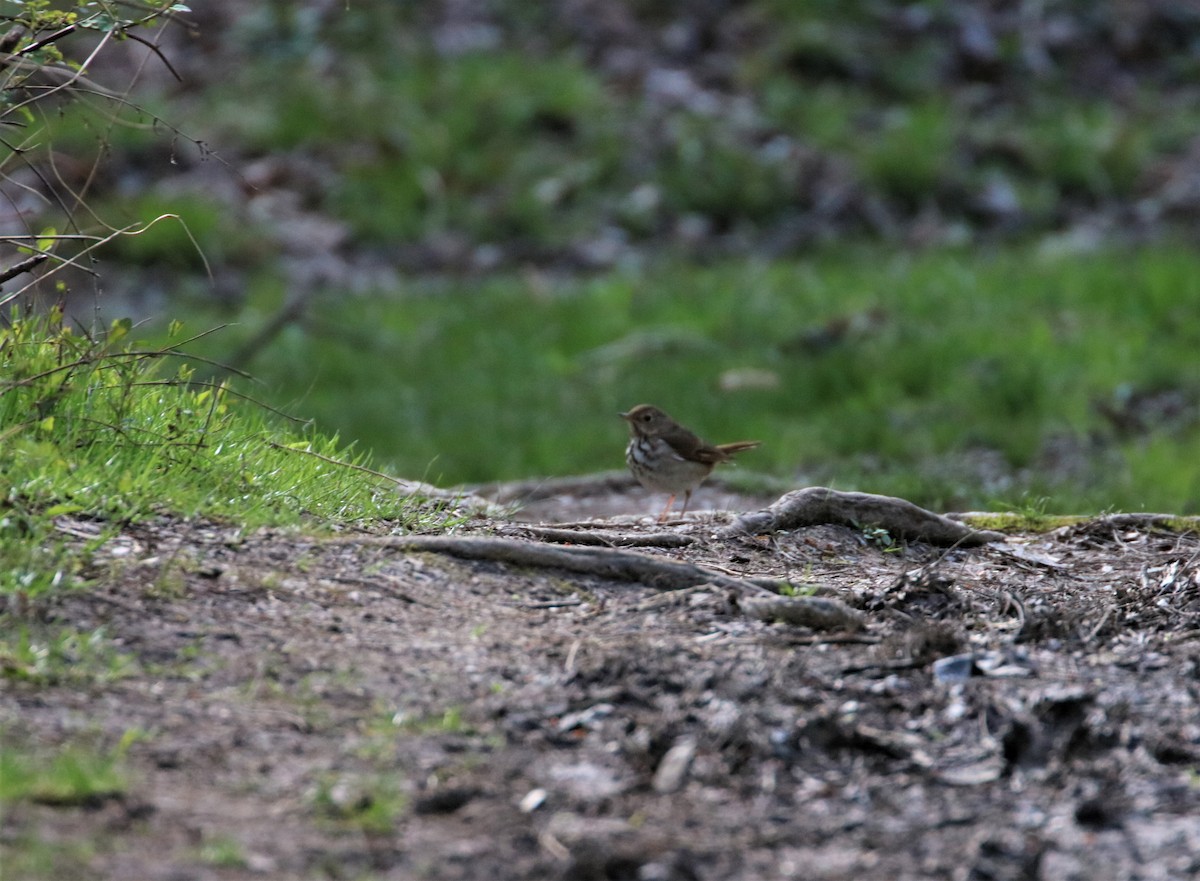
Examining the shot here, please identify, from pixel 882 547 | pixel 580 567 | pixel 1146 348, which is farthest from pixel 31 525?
pixel 1146 348

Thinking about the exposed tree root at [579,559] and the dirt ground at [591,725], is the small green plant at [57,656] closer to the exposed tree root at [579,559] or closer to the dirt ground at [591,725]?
the dirt ground at [591,725]

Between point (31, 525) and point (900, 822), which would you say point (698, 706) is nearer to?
point (900, 822)

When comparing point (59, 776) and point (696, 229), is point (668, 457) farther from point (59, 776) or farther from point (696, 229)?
point (696, 229)

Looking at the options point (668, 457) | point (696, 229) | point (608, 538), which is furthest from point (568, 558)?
point (696, 229)

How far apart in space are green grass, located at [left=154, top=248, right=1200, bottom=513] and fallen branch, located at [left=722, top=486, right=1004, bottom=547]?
77.3 inches

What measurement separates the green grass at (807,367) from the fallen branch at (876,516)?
1962 millimetres

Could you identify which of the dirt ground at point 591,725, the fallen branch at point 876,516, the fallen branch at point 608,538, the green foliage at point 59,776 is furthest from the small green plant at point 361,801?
the fallen branch at point 876,516

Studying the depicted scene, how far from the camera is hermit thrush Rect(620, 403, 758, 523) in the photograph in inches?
271

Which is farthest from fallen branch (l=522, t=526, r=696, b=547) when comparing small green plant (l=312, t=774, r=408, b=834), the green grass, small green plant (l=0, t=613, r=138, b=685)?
the green grass

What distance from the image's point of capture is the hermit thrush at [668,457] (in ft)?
22.6

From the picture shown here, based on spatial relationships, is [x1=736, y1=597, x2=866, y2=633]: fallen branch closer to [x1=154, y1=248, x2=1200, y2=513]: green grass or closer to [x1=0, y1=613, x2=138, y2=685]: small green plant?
[x1=0, y1=613, x2=138, y2=685]: small green plant

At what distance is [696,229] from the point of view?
14.1 meters

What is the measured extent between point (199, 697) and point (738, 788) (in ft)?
4.34

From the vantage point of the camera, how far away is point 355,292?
1308 cm
